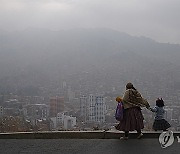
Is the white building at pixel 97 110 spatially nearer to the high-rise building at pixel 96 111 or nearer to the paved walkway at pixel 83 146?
the high-rise building at pixel 96 111

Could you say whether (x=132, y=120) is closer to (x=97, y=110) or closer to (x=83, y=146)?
(x=83, y=146)

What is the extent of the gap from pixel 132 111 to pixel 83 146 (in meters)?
1.43

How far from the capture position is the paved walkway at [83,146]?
7273mm

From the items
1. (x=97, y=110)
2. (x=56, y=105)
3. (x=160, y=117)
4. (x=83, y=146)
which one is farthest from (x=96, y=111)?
(x=83, y=146)

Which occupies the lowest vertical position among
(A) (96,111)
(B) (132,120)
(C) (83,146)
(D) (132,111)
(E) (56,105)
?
(C) (83,146)

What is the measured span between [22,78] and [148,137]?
3817cm

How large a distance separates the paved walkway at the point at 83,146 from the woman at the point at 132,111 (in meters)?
0.32

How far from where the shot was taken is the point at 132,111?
27.3ft

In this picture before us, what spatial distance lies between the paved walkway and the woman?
321 millimetres

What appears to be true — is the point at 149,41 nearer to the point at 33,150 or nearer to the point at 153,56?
the point at 153,56

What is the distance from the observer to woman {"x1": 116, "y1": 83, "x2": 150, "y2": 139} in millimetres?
8289

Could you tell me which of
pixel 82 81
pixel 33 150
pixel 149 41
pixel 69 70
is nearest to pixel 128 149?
pixel 33 150

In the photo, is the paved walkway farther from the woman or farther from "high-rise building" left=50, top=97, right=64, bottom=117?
"high-rise building" left=50, top=97, right=64, bottom=117

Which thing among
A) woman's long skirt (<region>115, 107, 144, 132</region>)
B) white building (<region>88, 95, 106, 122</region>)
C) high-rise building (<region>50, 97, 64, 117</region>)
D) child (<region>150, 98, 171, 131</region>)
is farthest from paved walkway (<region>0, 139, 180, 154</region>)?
high-rise building (<region>50, 97, 64, 117</region>)
